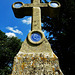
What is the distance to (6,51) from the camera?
51.5 ft

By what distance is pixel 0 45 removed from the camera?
52.2 feet

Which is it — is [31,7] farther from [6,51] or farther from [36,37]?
[6,51]

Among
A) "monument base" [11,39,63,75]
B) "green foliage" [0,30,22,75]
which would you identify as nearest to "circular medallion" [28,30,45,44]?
"monument base" [11,39,63,75]

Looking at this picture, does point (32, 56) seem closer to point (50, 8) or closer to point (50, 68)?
point (50, 68)

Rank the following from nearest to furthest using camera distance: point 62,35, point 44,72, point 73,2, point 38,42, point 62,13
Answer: point 44,72 < point 38,42 < point 73,2 < point 62,35 < point 62,13

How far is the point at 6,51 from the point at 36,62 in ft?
48.2

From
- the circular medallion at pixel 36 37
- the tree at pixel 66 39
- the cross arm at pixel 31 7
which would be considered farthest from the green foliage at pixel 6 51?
the circular medallion at pixel 36 37

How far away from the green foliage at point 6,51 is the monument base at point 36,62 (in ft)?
47.1

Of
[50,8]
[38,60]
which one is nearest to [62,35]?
[50,8]

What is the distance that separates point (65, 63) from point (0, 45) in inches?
518

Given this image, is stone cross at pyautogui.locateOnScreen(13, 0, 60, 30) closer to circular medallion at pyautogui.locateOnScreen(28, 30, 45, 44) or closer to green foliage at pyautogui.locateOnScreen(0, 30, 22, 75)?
circular medallion at pyautogui.locateOnScreen(28, 30, 45, 44)

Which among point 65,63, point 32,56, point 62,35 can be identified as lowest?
point 65,63

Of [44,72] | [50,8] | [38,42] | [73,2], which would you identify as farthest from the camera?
[73,2]

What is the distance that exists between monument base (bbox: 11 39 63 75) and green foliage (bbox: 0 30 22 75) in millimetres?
14350
